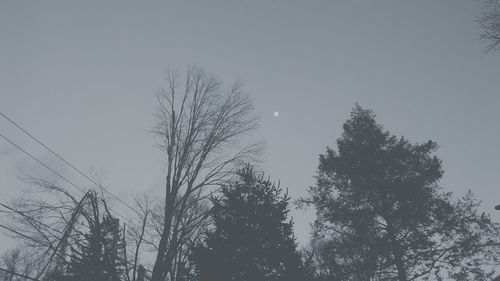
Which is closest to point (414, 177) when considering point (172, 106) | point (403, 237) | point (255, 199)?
point (403, 237)

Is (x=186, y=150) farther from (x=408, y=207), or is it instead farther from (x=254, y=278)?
(x=408, y=207)

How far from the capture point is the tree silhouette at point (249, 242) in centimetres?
845

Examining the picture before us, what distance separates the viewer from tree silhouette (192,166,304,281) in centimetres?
845

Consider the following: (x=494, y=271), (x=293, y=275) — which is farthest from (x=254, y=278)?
(x=494, y=271)

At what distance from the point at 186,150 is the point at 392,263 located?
29.3 ft

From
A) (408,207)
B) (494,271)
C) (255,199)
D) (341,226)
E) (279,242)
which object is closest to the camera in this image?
(279,242)

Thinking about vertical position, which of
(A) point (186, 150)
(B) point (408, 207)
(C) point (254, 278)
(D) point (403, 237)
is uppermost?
(A) point (186, 150)

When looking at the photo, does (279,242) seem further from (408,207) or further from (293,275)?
(408,207)

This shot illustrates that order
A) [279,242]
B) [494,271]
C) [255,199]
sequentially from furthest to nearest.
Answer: [494,271], [255,199], [279,242]

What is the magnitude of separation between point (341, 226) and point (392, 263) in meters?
2.34

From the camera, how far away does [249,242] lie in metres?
8.92

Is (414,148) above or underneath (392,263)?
above

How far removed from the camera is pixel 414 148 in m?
14.2

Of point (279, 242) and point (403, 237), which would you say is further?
point (403, 237)
